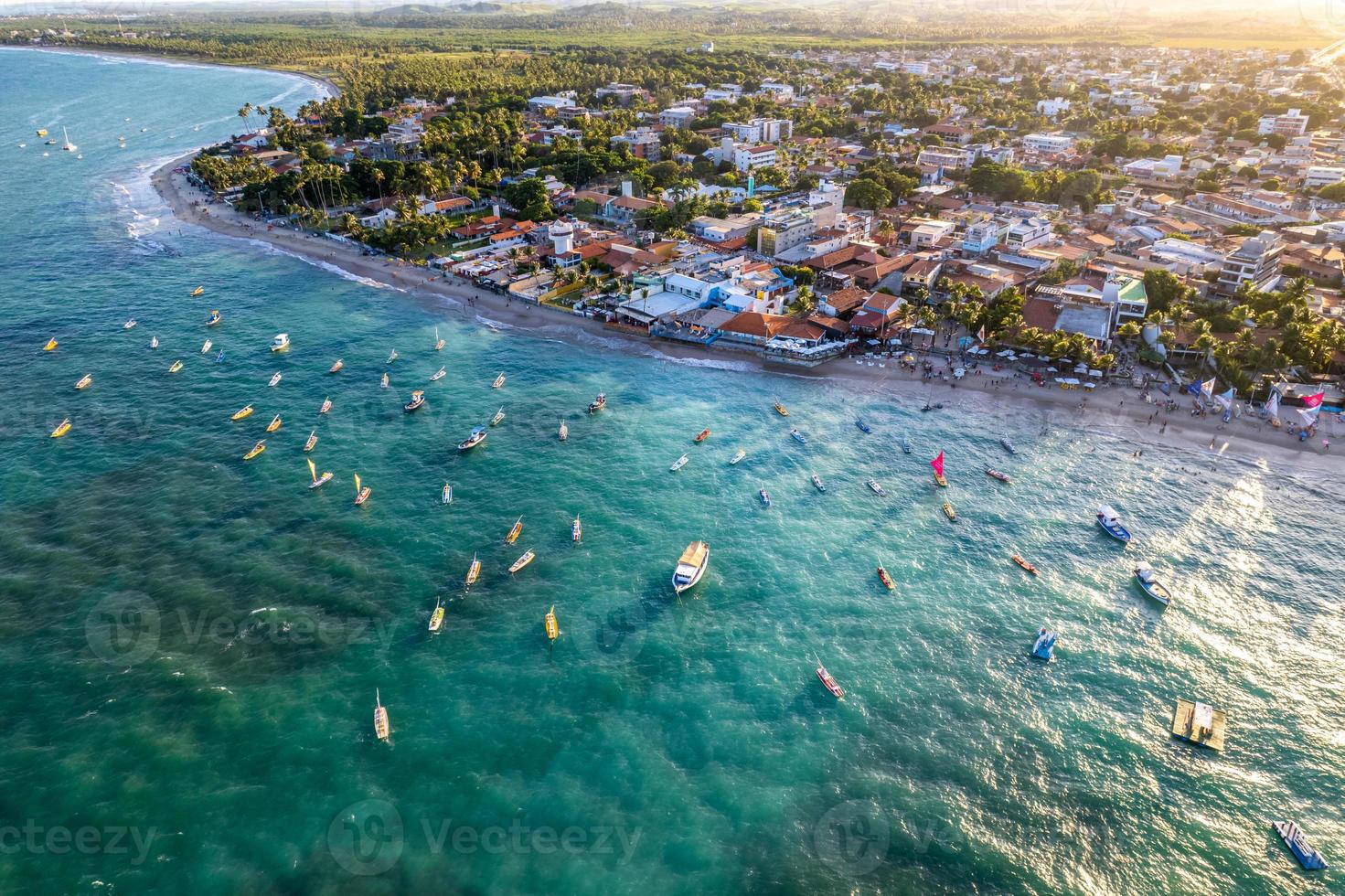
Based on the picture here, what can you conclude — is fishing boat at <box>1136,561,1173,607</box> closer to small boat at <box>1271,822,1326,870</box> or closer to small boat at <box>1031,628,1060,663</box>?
small boat at <box>1031,628,1060,663</box>

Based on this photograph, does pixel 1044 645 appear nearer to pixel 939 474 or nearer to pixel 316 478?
pixel 939 474

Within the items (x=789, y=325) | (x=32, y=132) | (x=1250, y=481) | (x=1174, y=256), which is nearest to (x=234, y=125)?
(x=32, y=132)

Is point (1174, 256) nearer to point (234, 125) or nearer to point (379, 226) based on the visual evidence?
point (379, 226)

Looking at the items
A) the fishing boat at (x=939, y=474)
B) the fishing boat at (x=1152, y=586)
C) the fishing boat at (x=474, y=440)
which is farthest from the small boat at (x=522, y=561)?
the fishing boat at (x=1152, y=586)

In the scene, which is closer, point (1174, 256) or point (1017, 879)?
point (1017, 879)

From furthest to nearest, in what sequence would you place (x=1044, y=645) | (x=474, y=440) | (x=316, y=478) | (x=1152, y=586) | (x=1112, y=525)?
(x=474, y=440), (x=316, y=478), (x=1112, y=525), (x=1152, y=586), (x=1044, y=645)

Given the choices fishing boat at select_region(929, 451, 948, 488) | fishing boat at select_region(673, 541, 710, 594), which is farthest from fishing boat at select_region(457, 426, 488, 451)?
fishing boat at select_region(929, 451, 948, 488)

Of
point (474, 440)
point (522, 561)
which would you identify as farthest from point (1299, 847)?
point (474, 440)
